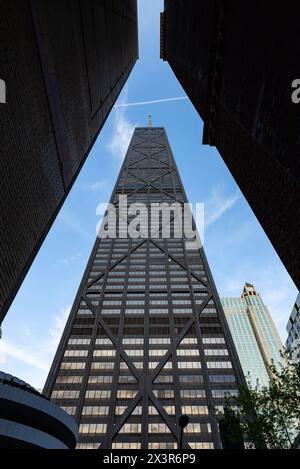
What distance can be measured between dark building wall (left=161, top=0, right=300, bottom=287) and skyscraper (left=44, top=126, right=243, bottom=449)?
149 feet

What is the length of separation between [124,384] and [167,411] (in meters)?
9.23

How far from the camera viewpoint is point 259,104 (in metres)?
15.4

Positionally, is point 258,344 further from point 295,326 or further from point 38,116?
point 38,116

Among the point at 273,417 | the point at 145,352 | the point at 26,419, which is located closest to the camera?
the point at 26,419

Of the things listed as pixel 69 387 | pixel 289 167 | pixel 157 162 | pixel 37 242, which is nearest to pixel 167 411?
pixel 69 387

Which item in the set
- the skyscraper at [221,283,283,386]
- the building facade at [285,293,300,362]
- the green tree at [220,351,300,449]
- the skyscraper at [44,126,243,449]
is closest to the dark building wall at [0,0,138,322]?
the green tree at [220,351,300,449]

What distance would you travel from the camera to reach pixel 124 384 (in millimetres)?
56312

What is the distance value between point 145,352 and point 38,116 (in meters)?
55.3

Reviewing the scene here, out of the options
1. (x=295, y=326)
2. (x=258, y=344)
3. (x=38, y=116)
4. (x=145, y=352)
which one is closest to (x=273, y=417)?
(x=38, y=116)

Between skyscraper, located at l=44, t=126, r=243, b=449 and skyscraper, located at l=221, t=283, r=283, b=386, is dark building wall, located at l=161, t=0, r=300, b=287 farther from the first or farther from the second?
skyscraper, located at l=221, t=283, r=283, b=386

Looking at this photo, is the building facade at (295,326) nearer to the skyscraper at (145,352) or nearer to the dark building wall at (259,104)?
the skyscraper at (145,352)

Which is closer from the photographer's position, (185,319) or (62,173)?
(62,173)

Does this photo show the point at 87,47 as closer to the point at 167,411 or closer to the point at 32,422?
the point at 32,422

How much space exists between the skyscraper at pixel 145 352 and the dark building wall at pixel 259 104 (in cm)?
4547
